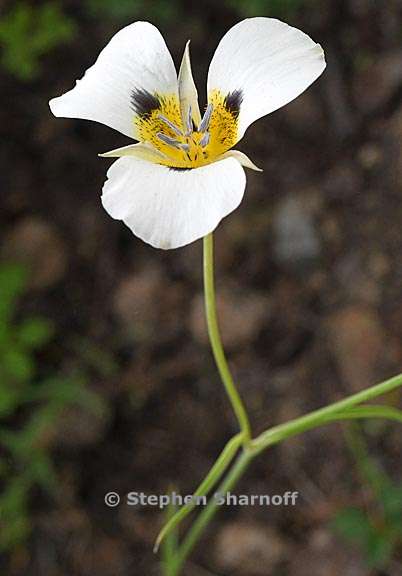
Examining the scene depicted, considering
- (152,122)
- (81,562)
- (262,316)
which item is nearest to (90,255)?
(262,316)

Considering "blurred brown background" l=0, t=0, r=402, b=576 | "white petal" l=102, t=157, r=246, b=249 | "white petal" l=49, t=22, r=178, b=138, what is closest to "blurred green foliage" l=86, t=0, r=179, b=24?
"blurred brown background" l=0, t=0, r=402, b=576

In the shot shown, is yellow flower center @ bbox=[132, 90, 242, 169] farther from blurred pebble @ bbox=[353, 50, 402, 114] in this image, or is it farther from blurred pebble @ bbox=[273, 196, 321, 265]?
blurred pebble @ bbox=[353, 50, 402, 114]

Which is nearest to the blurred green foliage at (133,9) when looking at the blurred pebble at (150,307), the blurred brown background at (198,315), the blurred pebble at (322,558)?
the blurred brown background at (198,315)

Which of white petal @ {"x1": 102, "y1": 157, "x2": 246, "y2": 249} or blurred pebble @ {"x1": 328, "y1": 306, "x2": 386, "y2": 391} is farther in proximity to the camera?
blurred pebble @ {"x1": 328, "y1": 306, "x2": 386, "y2": 391}

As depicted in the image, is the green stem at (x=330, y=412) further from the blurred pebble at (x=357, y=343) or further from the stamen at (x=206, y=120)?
the blurred pebble at (x=357, y=343)

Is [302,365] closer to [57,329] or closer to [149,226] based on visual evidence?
[57,329]

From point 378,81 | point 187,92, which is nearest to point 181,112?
point 187,92
